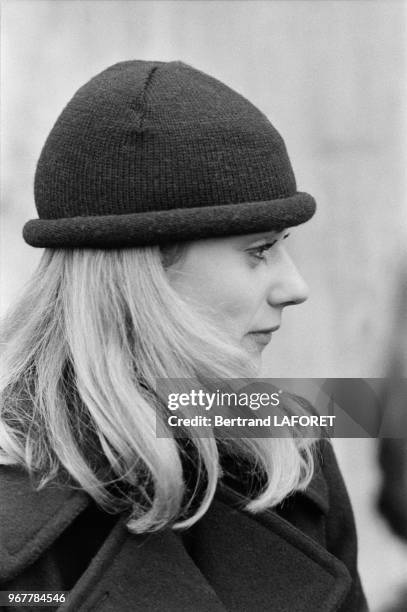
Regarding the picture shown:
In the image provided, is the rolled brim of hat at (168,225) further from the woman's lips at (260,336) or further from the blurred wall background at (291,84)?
the blurred wall background at (291,84)

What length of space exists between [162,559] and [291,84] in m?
1.40

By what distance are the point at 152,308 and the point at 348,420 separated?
1117 millimetres

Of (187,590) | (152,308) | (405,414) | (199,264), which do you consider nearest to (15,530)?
(187,590)

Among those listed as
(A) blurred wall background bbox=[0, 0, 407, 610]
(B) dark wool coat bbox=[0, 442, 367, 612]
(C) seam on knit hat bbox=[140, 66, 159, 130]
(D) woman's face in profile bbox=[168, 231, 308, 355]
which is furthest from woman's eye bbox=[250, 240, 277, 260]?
(A) blurred wall background bbox=[0, 0, 407, 610]

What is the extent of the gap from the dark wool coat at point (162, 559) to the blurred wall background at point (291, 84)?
99 cm

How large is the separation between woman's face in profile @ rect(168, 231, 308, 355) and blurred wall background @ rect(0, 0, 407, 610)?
89 cm

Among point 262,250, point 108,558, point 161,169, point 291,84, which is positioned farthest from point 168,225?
point 291,84

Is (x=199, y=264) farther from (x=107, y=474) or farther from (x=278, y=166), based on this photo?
(x=107, y=474)

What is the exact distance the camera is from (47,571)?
1.27m

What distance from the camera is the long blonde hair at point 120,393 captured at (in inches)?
51.0

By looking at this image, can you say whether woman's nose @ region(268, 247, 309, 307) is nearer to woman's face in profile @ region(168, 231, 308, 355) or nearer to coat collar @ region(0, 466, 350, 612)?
woman's face in profile @ region(168, 231, 308, 355)

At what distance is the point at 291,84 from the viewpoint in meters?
2.24

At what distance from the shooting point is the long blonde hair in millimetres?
1296

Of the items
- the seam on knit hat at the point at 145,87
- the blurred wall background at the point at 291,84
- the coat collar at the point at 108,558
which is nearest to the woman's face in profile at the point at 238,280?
the seam on knit hat at the point at 145,87
